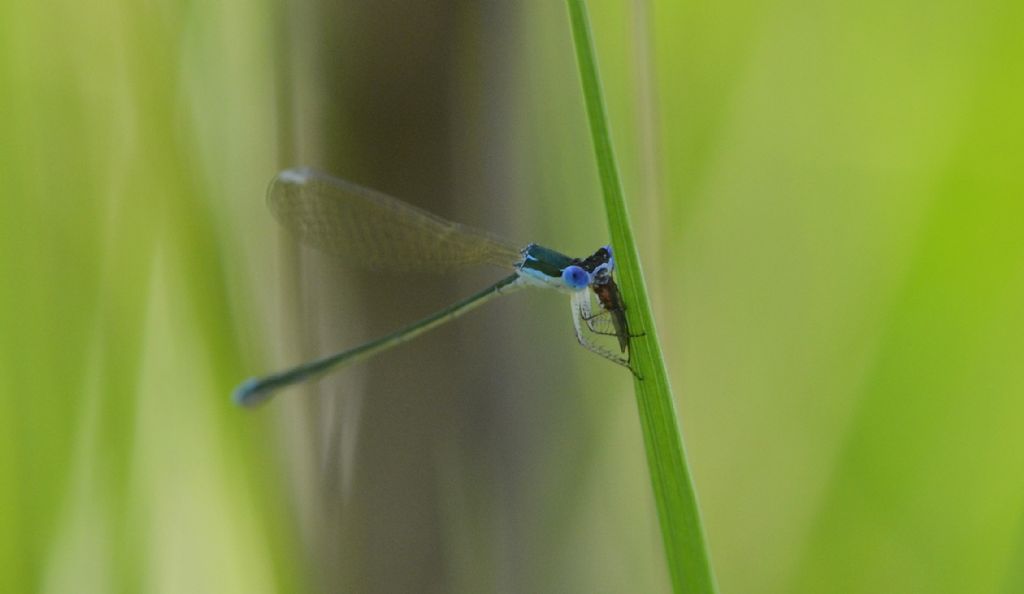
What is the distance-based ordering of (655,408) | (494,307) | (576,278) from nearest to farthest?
(655,408)
(494,307)
(576,278)

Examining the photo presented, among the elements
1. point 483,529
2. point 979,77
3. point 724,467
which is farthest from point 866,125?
point 483,529

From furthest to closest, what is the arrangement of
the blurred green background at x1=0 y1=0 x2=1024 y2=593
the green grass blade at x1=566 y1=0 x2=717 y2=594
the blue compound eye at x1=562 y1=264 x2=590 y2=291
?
1. the blue compound eye at x1=562 y1=264 x2=590 y2=291
2. the blurred green background at x1=0 y1=0 x2=1024 y2=593
3. the green grass blade at x1=566 y1=0 x2=717 y2=594

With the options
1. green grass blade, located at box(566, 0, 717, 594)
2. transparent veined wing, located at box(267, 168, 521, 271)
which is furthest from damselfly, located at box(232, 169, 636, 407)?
green grass blade, located at box(566, 0, 717, 594)

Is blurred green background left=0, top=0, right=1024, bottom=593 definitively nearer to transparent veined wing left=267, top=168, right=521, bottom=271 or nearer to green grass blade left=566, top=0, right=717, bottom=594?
transparent veined wing left=267, top=168, right=521, bottom=271

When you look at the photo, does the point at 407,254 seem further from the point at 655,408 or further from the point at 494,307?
the point at 655,408

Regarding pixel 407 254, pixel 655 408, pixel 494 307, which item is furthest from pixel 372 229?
pixel 655 408

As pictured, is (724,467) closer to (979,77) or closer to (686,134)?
(686,134)

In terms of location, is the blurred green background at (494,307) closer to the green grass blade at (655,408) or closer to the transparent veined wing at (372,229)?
the transparent veined wing at (372,229)
